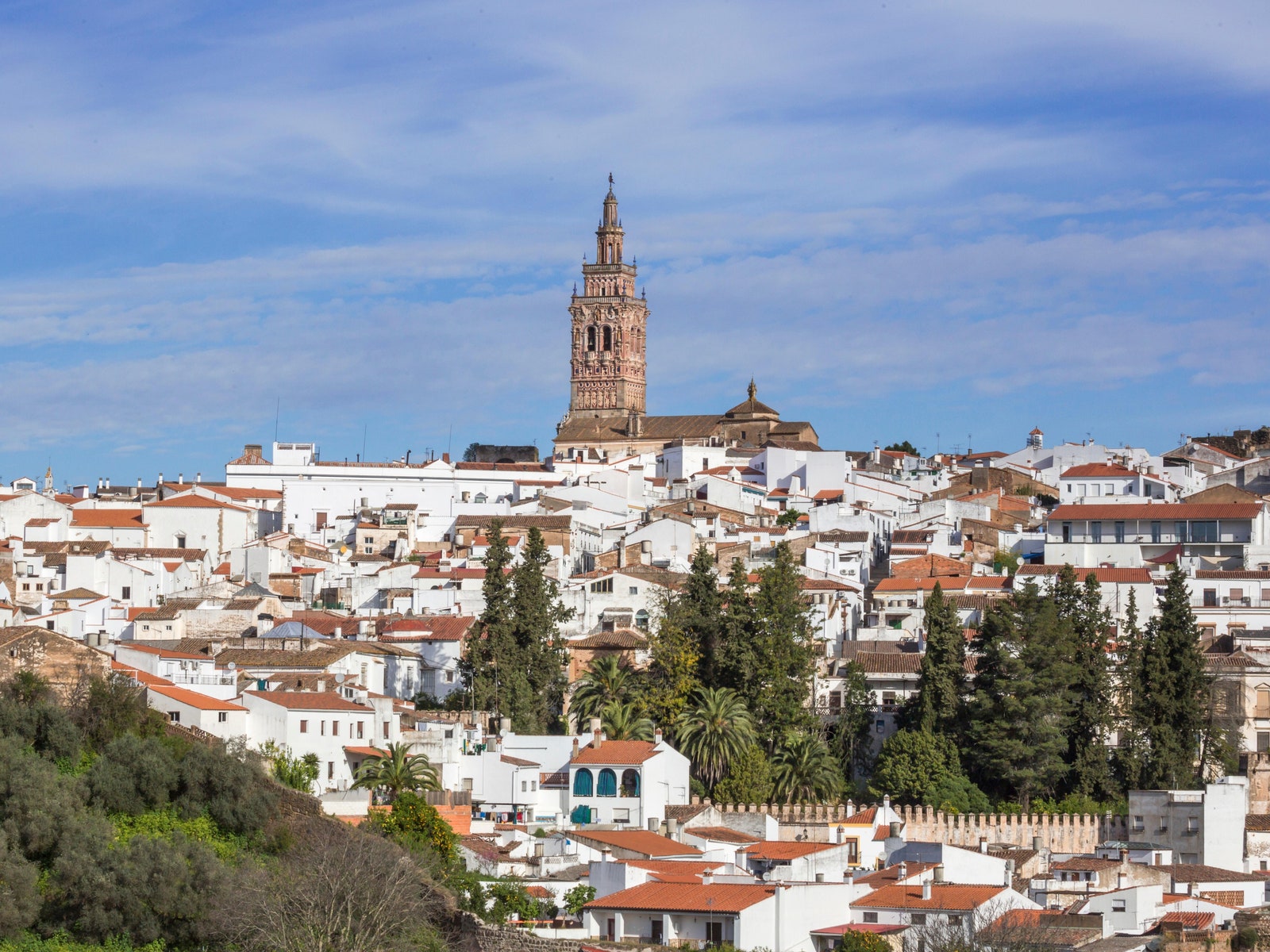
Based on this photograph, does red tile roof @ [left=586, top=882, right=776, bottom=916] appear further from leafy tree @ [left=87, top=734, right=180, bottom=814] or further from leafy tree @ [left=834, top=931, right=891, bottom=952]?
leafy tree @ [left=87, top=734, right=180, bottom=814]

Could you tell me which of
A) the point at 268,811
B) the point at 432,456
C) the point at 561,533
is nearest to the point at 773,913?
the point at 268,811

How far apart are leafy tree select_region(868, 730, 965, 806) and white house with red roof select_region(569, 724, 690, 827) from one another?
19.8ft

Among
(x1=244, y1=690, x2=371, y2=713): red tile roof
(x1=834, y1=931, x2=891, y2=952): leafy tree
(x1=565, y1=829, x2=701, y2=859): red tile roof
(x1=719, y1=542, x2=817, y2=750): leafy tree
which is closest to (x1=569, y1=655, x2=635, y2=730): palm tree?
(x1=719, y1=542, x2=817, y2=750): leafy tree

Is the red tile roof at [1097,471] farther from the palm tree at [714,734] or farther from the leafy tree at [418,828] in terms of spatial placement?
the leafy tree at [418,828]

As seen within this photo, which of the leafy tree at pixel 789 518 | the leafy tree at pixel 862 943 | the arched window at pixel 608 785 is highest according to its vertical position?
the leafy tree at pixel 789 518

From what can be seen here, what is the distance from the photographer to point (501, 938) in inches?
1465

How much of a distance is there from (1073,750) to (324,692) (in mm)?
18122

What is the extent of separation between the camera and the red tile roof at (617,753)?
4938 centimetres

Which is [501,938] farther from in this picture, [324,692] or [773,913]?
[324,692]

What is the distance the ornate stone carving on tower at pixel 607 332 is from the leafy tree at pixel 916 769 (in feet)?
290

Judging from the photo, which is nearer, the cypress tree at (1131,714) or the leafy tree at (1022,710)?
the leafy tree at (1022,710)

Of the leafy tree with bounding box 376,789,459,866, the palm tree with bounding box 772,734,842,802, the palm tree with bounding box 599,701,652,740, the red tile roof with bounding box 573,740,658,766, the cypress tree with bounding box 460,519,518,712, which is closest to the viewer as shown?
the leafy tree with bounding box 376,789,459,866

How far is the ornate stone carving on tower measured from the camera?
142 metres

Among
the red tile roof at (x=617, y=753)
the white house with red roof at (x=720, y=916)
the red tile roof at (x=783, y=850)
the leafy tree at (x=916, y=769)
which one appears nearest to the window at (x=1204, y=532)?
the leafy tree at (x=916, y=769)
